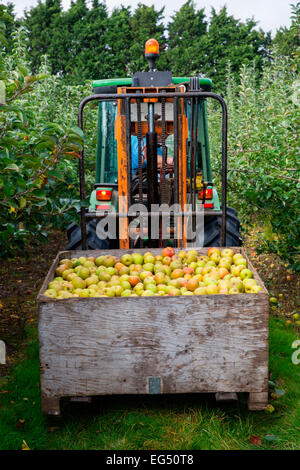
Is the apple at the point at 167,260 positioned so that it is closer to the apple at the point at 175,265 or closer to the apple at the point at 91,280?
the apple at the point at 175,265

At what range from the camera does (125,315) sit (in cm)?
276

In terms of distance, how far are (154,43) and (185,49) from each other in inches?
1147

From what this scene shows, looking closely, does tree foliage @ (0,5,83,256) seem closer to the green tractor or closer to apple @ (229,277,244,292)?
the green tractor

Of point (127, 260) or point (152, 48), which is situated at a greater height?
point (152, 48)

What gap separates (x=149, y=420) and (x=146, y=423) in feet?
0.11

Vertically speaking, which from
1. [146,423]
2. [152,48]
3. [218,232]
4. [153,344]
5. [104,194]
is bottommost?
[146,423]

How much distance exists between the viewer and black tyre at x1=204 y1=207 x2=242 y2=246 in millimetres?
4418

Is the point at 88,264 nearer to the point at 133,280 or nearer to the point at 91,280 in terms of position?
the point at 91,280

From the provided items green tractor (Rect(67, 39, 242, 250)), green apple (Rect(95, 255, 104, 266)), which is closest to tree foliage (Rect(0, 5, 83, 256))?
green tractor (Rect(67, 39, 242, 250))

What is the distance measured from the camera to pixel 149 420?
3.04 meters

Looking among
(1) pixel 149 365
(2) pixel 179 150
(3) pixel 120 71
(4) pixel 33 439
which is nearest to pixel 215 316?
(1) pixel 149 365

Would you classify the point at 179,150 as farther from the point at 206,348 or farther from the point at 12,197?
the point at 206,348

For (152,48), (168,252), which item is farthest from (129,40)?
(168,252)

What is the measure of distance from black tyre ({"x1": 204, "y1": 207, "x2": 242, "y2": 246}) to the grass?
1423mm
